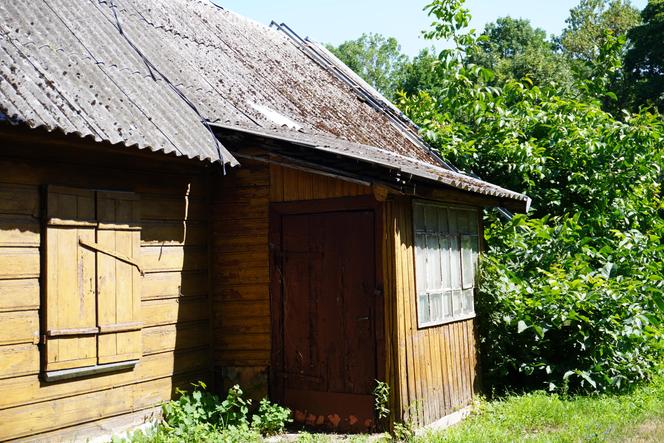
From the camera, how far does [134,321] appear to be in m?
7.09

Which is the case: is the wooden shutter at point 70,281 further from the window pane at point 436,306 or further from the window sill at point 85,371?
the window pane at point 436,306

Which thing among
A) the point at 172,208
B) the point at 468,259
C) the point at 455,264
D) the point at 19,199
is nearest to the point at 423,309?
the point at 455,264

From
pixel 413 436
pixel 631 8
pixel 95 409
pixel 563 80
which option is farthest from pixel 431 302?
pixel 631 8

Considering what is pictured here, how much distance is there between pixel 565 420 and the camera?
7.91 metres

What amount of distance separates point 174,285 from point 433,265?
112 inches

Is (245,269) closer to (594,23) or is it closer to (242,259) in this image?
(242,259)

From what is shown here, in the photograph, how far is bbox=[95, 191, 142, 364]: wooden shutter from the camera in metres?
6.77

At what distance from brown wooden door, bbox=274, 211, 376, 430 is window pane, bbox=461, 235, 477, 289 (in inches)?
79.7

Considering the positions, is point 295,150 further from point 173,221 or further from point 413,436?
point 413,436

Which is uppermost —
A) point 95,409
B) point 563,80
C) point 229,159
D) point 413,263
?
Result: point 563,80

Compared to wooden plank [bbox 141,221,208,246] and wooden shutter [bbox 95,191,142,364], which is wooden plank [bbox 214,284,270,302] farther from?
wooden shutter [bbox 95,191,142,364]

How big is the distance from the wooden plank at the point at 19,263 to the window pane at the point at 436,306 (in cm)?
413

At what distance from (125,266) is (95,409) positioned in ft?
4.37

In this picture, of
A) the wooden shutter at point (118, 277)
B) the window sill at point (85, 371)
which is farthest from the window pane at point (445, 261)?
the window sill at point (85, 371)
